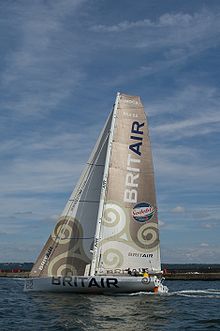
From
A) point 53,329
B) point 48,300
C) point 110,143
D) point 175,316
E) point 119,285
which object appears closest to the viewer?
point 53,329

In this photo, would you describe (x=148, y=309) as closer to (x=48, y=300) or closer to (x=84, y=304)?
(x=84, y=304)

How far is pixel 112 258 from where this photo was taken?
3788 cm

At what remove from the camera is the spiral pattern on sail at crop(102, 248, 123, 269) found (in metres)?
37.7

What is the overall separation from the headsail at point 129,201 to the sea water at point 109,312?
12.6 feet

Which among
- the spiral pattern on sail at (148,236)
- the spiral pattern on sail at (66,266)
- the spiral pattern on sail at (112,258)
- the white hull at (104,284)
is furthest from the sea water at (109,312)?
the spiral pattern on sail at (148,236)

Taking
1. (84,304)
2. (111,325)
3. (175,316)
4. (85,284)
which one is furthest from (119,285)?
(111,325)

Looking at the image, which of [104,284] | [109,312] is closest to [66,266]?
[104,284]

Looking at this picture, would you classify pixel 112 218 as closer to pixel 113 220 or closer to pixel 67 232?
pixel 113 220

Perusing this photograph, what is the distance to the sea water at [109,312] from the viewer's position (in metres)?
23.9

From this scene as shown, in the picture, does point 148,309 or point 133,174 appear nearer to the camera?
point 148,309

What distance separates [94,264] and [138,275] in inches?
131

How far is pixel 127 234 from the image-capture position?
3884 cm

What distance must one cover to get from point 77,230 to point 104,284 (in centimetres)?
534

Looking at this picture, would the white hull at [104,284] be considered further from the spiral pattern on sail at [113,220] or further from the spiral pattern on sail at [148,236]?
the spiral pattern on sail at [113,220]
